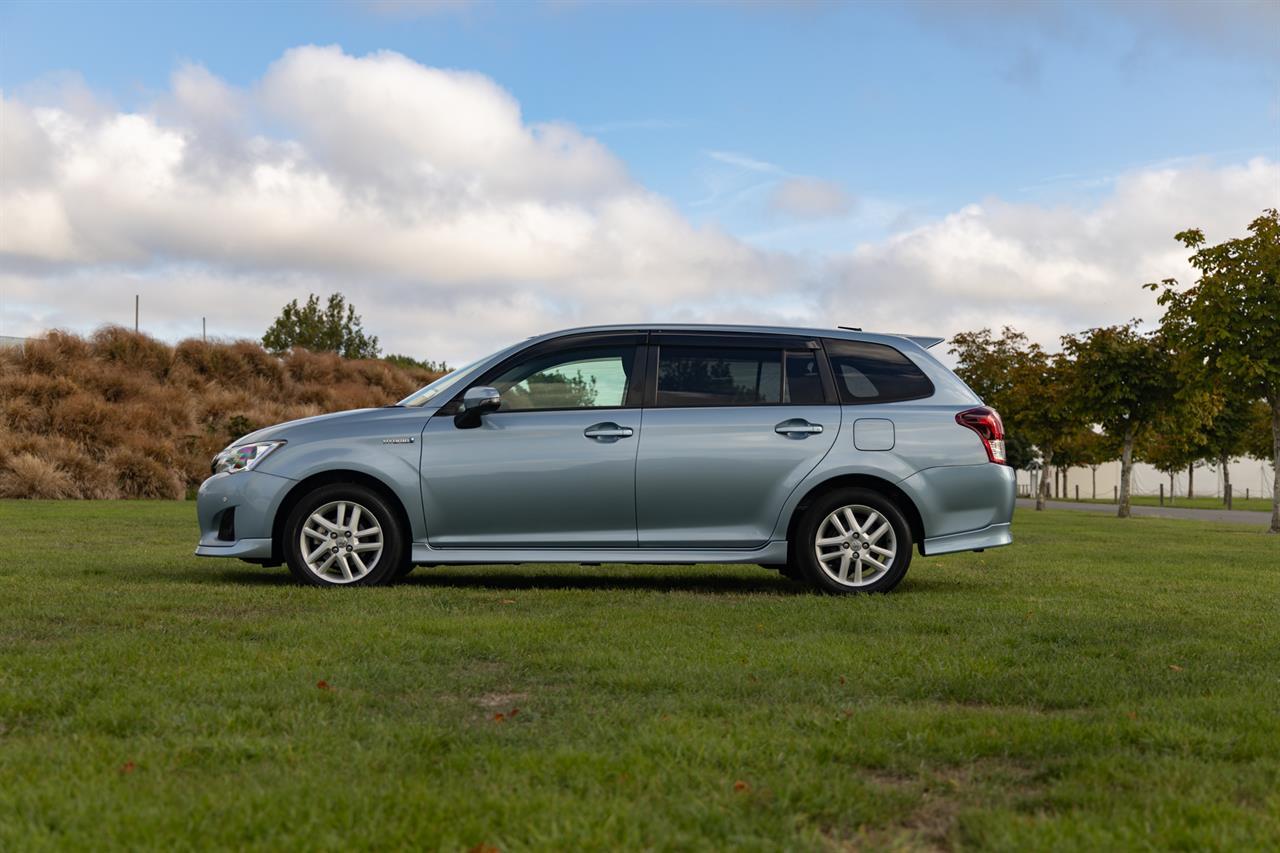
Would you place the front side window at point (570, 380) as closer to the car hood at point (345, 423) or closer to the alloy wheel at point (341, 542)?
the car hood at point (345, 423)

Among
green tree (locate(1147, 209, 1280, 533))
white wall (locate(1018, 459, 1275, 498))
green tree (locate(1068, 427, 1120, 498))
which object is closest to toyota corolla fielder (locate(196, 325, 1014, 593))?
green tree (locate(1147, 209, 1280, 533))

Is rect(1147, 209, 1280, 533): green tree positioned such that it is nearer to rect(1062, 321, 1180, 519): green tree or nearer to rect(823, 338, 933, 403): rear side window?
rect(1062, 321, 1180, 519): green tree

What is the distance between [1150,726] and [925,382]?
5.17 metres

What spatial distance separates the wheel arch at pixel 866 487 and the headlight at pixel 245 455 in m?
3.60

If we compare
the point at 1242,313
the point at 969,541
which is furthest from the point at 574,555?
the point at 1242,313

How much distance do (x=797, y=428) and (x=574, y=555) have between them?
175 cm

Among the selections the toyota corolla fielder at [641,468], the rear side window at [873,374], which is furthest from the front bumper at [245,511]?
the rear side window at [873,374]

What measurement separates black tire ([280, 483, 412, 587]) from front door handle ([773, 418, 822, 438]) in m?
2.68

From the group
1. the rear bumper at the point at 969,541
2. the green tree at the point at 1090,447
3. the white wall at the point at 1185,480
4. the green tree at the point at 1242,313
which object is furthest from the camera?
the white wall at the point at 1185,480

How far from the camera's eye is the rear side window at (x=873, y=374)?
30.8 feet

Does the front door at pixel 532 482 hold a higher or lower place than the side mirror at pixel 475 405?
lower

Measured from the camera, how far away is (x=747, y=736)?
14.0 ft

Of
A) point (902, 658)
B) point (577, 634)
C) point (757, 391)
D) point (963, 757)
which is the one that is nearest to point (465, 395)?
point (757, 391)

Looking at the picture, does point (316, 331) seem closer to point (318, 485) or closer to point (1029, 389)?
point (1029, 389)
